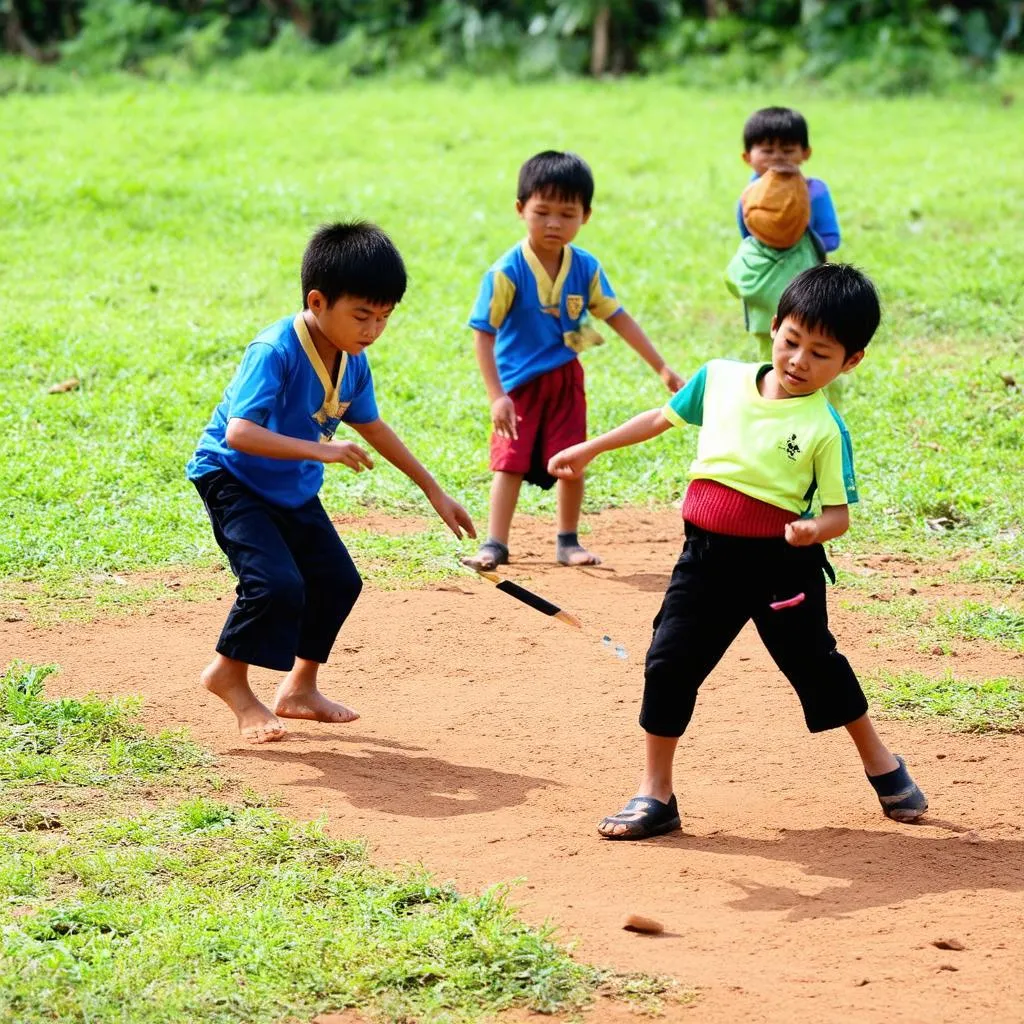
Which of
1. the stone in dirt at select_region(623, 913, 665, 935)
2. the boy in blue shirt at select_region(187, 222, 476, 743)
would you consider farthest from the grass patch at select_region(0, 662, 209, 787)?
the stone in dirt at select_region(623, 913, 665, 935)

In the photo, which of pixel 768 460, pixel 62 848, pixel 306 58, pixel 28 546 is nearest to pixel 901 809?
pixel 768 460

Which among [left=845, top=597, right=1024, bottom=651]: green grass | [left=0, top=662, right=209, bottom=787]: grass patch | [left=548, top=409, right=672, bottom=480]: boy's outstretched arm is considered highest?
[left=548, top=409, right=672, bottom=480]: boy's outstretched arm

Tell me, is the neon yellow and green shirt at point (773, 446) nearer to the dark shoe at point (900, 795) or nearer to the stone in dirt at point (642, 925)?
the dark shoe at point (900, 795)

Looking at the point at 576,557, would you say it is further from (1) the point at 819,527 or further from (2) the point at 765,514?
(1) the point at 819,527

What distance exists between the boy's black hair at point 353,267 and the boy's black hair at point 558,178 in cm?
186

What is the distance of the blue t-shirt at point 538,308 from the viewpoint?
6734 millimetres

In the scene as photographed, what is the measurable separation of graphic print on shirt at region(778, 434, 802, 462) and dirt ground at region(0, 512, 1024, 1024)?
1040mm

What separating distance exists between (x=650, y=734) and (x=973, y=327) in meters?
6.42

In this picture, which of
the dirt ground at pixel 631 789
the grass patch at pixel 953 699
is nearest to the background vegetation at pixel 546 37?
the dirt ground at pixel 631 789

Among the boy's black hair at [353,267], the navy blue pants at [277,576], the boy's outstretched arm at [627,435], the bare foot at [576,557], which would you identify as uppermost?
the boy's black hair at [353,267]

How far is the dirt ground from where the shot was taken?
3561 millimetres

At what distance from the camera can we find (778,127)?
7.34 metres

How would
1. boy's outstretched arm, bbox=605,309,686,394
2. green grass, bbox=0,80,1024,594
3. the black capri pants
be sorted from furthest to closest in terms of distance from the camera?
green grass, bbox=0,80,1024,594 < boy's outstretched arm, bbox=605,309,686,394 < the black capri pants

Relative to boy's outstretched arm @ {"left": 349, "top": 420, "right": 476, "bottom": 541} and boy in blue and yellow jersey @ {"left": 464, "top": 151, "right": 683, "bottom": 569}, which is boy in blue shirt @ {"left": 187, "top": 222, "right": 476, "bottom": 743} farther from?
boy in blue and yellow jersey @ {"left": 464, "top": 151, "right": 683, "bottom": 569}
